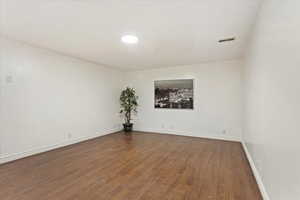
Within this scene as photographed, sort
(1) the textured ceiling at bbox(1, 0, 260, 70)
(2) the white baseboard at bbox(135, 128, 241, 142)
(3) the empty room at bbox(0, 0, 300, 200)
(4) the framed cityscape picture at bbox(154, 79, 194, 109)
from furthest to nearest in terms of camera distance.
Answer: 1. (4) the framed cityscape picture at bbox(154, 79, 194, 109)
2. (2) the white baseboard at bbox(135, 128, 241, 142)
3. (1) the textured ceiling at bbox(1, 0, 260, 70)
4. (3) the empty room at bbox(0, 0, 300, 200)

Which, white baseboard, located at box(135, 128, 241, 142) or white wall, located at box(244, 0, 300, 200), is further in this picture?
white baseboard, located at box(135, 128, 241, 142)

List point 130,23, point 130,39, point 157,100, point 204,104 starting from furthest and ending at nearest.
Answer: point 157,100, point 204,104, point 130,39, point 130,23

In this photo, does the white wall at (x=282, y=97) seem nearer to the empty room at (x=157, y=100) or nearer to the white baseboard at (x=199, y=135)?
the empty room at (x=157, y=100)

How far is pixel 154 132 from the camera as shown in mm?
5703

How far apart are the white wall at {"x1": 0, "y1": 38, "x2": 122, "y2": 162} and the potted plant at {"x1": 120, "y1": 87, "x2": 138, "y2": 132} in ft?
2.70

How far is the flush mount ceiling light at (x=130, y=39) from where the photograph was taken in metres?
2.85

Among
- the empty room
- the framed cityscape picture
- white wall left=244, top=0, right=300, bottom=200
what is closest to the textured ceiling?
the empty room

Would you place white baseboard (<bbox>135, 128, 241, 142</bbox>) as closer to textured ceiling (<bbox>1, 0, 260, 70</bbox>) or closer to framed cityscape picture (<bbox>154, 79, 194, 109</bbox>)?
framed cityscape picture (<bbox>154, 79, 194, 109</bbox>)

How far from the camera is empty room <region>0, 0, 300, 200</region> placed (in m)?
1.57

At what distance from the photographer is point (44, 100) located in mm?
3600

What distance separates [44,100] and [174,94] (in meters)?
3.79

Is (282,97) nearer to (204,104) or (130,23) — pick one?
(130,23)

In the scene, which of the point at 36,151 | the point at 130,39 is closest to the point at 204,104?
the point at 130,39

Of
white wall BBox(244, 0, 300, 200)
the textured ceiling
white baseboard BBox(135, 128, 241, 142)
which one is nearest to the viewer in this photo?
white wall BBox(244, 0, 300, 200)
